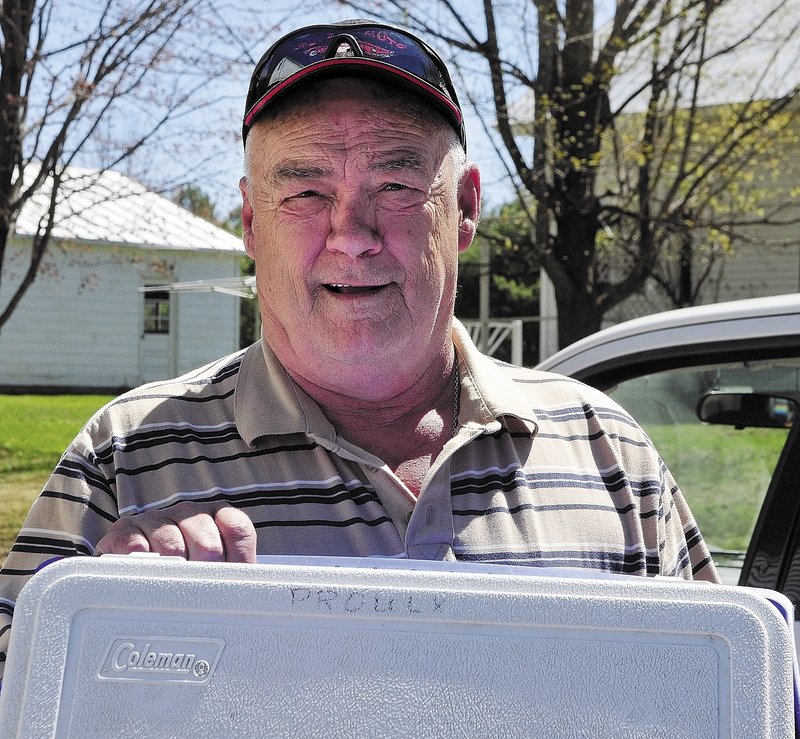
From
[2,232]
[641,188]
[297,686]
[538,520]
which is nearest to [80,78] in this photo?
[2,232]

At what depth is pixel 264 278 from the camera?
166cm

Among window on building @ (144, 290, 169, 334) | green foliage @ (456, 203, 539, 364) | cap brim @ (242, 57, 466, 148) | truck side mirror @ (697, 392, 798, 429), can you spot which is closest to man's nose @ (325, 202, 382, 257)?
cap brim @ (242, 57, 466, 148)

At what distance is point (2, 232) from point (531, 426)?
6187mm

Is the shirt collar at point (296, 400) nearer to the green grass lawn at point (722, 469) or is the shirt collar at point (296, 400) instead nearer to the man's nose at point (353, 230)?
the man's nose at point (353, 230)

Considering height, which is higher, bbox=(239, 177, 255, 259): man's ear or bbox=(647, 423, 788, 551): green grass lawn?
bbox=(239, 177, 255, 259): man's ear

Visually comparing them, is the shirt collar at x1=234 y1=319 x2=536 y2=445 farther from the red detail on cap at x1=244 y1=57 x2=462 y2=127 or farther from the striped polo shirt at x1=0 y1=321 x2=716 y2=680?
the red detail on cap at x1=244 y1=57 x2=462 y2=127

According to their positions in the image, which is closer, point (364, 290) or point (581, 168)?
point (364, 290)

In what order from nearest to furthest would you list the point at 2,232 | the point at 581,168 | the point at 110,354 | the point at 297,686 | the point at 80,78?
the point at 297,686 < the point at 80,78 < the point at 2,232 < the point at 581,168 < the point at 110,354

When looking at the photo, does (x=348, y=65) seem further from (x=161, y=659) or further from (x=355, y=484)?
(x=161, y=659)

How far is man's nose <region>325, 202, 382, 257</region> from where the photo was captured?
1563 millimetres

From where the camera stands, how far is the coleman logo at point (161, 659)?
2.92ft

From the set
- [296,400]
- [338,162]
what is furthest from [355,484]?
[338,162]

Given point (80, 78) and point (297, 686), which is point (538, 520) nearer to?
point (297, 686)

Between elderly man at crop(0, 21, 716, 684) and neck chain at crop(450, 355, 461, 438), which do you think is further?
neck chain at crop(450, 355, 461, 438)
